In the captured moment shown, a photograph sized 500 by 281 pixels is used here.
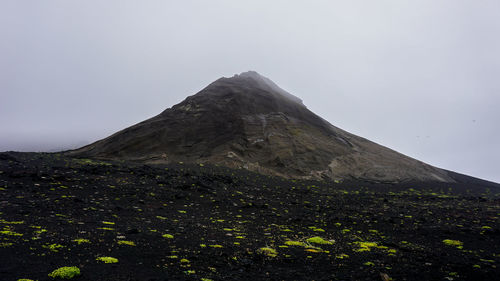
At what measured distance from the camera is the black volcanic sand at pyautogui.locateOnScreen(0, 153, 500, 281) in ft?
32.2

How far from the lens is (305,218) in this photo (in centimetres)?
2130

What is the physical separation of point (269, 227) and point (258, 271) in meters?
8.03

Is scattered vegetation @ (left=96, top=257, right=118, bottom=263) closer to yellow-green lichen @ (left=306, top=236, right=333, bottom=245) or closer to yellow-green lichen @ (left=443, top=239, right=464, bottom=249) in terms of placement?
yellow-green lichen @ (left=306, top=236, right=333, bottom=245)

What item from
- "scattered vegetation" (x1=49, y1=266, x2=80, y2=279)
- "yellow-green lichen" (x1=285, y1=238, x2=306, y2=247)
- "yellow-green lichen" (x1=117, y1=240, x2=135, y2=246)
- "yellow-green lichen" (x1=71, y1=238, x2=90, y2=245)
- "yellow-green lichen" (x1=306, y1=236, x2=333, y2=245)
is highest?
"scattered vegetation" (x1=49, y1=266, x2=80, y2=279)

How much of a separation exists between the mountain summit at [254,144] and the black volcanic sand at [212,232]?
1842 centimetres

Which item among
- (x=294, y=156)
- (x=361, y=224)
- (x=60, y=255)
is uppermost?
(x=294, y=156)

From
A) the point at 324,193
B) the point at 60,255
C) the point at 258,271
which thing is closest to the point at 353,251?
the point at 258,271

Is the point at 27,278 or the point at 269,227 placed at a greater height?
the point at 27,278

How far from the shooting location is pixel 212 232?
50.4 feet

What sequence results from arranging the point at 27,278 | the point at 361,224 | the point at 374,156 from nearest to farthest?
1. the point at 27,278
2. the point at 361,224
3. the point at 374,156

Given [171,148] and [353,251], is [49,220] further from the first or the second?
[171,148]

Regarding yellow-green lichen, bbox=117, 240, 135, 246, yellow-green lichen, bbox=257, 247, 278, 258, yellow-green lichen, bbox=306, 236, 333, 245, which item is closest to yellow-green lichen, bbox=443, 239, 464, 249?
yellow-green lichen, bbox=306, 236, 333, 245

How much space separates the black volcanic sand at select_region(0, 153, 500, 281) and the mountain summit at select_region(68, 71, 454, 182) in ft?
60.4

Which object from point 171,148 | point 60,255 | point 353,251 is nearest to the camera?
point 60,255
